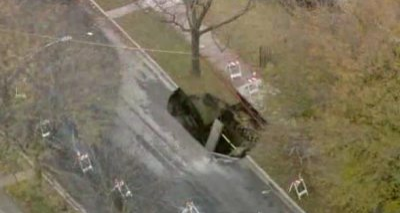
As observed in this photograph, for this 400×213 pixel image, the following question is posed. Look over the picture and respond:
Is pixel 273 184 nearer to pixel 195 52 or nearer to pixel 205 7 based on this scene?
pixel 195 52

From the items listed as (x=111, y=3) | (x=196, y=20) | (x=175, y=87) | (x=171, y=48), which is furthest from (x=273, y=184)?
(x=111, y=3)

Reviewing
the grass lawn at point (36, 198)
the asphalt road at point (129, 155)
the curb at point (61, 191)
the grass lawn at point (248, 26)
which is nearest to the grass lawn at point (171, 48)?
the asphalt road at point (129, 155)

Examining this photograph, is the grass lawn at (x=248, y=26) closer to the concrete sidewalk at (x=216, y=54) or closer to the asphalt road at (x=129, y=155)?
the concrete sidewalk at (x=216, y=54)

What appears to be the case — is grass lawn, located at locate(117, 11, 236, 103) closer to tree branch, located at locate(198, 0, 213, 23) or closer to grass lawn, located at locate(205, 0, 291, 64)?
grass lawn, located at locate(205, 0, 291, 64)

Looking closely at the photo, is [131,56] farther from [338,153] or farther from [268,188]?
[338,153]

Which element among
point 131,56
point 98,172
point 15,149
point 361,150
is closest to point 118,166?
point 98,172
